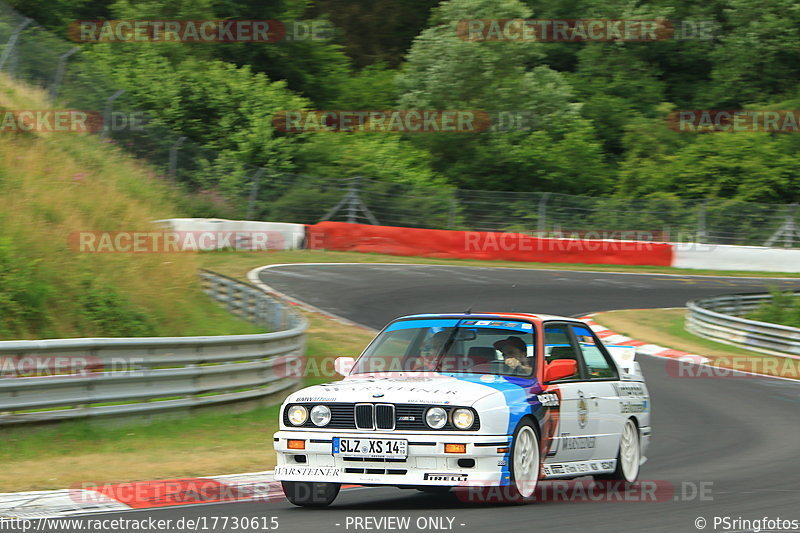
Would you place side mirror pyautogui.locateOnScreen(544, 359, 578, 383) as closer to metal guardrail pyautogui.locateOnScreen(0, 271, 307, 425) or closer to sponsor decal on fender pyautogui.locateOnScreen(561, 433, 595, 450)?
sponsor decal on fender pyautogui.locateOnScreen(561, 433, 595, 450)

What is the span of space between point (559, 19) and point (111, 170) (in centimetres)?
3755

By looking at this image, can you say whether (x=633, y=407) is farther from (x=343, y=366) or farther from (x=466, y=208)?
(x=466, y=208)

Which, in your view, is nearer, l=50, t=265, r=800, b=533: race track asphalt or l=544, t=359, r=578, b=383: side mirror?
l=50, t=265, r=800, b=533: race track asphalt

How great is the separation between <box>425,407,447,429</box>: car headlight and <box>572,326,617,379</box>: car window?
2.18m

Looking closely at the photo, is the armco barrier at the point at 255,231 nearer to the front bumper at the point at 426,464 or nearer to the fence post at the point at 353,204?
the fence post at the point at 353,204

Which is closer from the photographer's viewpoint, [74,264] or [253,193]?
[74,264]

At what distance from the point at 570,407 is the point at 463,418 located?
1.49 m

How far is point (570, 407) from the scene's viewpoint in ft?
27.9

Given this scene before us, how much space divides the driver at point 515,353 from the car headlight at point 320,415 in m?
1.51
